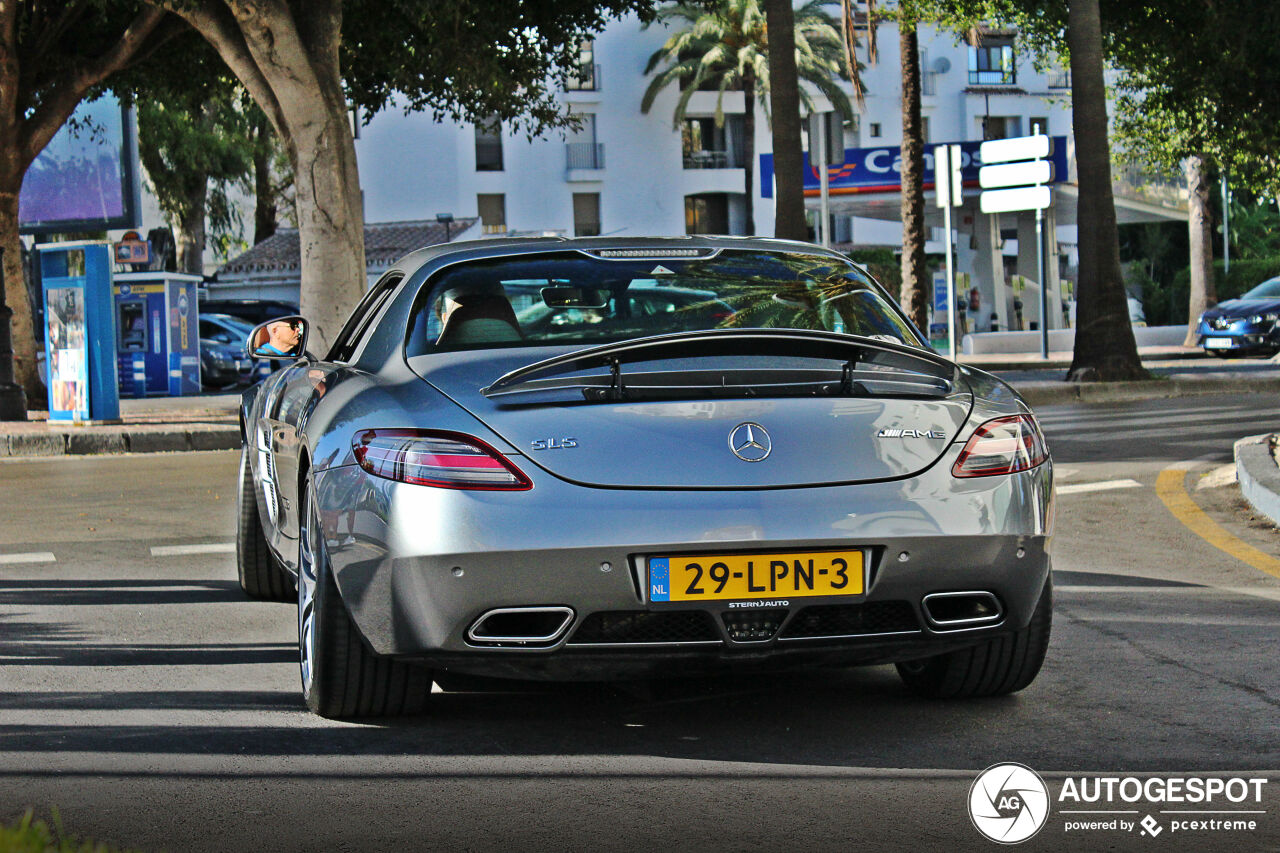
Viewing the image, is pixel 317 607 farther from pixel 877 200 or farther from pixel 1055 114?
pixel 1055 114

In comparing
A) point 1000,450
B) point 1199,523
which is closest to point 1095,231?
point 1199,523

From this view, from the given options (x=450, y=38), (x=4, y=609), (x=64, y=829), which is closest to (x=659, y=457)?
(x=64, y=829)

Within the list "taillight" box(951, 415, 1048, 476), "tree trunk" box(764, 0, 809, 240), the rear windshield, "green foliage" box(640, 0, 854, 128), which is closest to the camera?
"taillight" box(951, 415, 1048, 476)

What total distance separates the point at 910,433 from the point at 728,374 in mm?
503

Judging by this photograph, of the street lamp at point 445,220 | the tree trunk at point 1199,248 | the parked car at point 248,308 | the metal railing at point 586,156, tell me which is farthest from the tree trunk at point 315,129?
the metal railing at point 586,156

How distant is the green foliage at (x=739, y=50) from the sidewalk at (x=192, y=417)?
105 ft

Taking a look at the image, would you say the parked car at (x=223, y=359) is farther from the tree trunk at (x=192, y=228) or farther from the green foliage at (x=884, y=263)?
the green foliage at (x=884, y=263)

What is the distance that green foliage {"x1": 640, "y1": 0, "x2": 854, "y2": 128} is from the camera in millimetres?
55062

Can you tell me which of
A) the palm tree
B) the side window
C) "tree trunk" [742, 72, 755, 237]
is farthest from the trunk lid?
"tree trunk" [742, 72, 755, 237]

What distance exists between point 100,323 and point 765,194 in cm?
2450

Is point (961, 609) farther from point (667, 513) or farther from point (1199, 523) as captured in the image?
point (1199, 523)

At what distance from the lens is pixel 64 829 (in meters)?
3.59

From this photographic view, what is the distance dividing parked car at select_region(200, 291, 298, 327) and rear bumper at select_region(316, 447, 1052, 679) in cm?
2996

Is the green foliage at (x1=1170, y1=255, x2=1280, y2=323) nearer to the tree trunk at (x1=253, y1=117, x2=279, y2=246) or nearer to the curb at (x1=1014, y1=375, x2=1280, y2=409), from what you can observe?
the tree trunk at (x1=253, y1=117, x2=279, y2=246)
